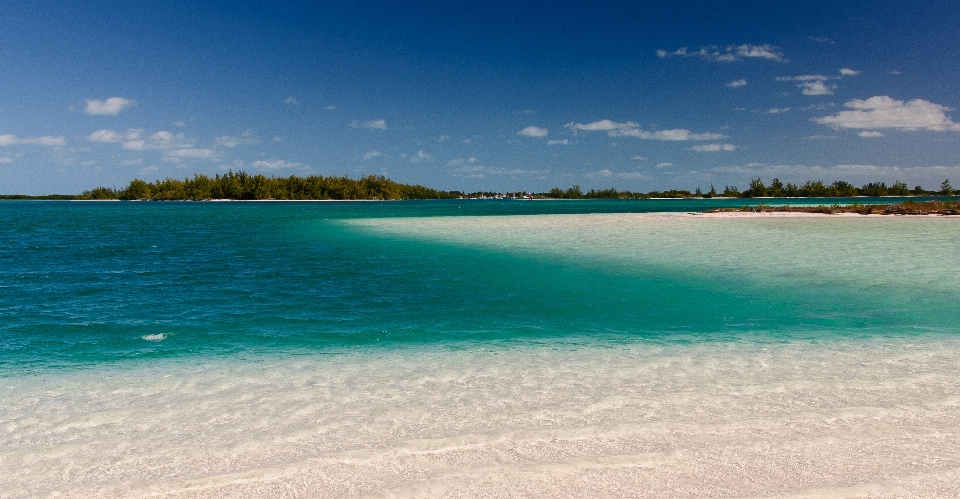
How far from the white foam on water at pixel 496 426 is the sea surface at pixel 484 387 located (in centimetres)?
2

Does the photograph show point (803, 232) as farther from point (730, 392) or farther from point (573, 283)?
point (730, 392)

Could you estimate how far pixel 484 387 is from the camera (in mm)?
6066

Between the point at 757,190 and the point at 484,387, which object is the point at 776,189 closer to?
the point at 757,190

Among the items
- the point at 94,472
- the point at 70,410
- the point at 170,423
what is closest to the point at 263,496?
the point at 94,472

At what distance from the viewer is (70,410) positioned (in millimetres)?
5473

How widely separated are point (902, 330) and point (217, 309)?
1158cm

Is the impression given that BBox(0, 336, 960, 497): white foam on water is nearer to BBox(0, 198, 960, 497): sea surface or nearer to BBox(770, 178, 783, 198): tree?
BBox(0, 198, 960, 497): sea surface

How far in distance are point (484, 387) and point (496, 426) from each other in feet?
3.87

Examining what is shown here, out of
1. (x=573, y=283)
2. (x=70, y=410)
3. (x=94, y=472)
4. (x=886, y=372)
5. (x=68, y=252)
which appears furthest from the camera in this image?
(x=68, y=252)

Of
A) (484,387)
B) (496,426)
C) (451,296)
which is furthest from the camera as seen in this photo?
(451,296)

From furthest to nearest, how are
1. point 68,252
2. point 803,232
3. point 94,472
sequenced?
point 803,232, point 68,252, point 94,472

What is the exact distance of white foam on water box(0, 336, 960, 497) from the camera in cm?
388

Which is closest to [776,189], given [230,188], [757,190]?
[757,190]

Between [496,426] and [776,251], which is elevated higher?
[776,251]
